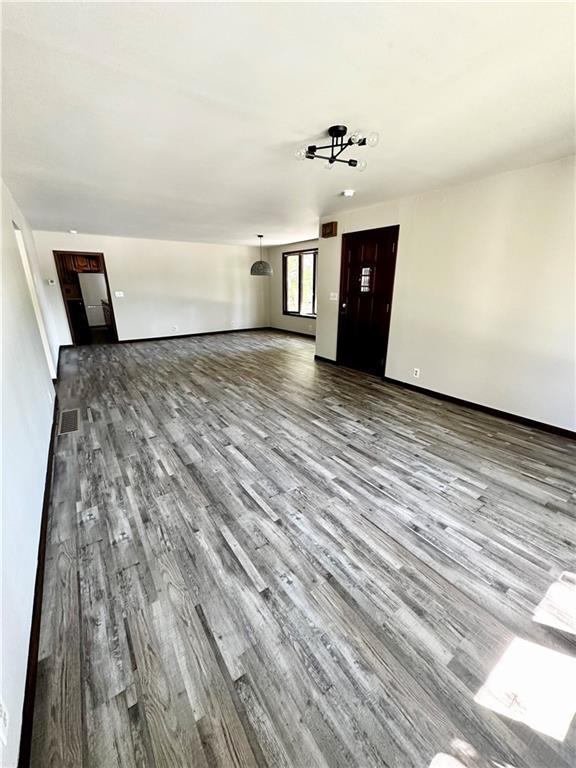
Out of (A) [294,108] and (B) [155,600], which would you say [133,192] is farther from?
(B) [155,600]

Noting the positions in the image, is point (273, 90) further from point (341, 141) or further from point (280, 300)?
point (280, 300)

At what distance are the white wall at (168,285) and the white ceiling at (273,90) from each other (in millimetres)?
3806

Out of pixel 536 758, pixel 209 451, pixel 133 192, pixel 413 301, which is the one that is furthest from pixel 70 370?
pixel 536 758

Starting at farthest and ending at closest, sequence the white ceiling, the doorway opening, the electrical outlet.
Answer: the doorway opening
the white ceiling
the electrical outlet

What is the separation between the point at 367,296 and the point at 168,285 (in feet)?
17.6

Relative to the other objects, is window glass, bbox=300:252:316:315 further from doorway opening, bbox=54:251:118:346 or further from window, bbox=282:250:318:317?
doorway opening, bbox=54:251:118:346

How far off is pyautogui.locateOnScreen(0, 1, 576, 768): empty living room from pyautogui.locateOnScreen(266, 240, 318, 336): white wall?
3.90 m

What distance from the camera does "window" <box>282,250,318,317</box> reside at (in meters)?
8.05

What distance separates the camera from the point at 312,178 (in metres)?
3.28

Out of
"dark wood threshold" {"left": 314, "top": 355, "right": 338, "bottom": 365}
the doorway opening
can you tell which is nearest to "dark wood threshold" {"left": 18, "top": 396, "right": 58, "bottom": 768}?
"dark wood threshold" {"left": 314, "top": 355, "right": 338, "bottom": 365}

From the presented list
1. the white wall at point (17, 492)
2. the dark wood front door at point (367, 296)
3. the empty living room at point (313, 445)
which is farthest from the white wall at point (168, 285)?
the white wall at point (17, 492)

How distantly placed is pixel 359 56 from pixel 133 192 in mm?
3148

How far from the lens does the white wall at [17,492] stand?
3.42 ft

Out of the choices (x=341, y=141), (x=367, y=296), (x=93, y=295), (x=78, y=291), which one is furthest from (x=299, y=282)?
(x=93, y=295)
